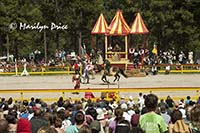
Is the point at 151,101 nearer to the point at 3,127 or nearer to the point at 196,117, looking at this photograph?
the point at 196,117

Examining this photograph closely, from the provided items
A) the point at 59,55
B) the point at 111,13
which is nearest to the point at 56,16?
the point at 59,55

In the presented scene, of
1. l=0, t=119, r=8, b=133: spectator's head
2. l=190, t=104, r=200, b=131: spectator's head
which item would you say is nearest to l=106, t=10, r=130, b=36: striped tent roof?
l=190, t=104, r=200, b=131: spectator's head

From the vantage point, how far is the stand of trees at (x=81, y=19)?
181 ft

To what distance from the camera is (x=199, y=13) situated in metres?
55.4

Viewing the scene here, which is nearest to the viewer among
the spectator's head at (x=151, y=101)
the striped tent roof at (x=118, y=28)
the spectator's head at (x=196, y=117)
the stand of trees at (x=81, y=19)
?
the spectator's head at (x=196, y=117)

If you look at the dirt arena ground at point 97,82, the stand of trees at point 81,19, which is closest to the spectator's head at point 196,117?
the dirt arena ground at point 97,82

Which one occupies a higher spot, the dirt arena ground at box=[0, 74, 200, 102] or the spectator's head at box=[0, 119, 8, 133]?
the spectator's head at box=[0, 119, 8, 133]

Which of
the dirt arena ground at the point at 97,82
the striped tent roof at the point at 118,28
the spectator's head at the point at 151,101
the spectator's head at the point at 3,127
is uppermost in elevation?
the striped tent roof at the point at 118,28

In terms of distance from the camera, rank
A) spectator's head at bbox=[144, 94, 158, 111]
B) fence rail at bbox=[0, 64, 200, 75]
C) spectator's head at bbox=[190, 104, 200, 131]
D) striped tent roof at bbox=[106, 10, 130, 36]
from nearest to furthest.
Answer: spectator's head at bbox=[190, 104, 200, 131], spectator's head at bbox=[144, 94, 158, 111], fence rail at bbox=[0, 64, 200, 75], striped tent roof at bbox=[106, 10, 130, 36]

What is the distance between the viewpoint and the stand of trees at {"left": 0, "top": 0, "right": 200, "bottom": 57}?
55219 mm

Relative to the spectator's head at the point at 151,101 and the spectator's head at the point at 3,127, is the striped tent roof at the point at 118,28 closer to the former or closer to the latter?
the spectator's head at the point at 151,101

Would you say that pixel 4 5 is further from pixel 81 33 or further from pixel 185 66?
pixel 185 66

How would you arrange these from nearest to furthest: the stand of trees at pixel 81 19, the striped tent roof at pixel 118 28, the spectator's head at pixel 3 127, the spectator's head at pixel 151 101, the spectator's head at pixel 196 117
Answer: the spectator's head at pixel 3 127
the spectator's head at pixel 196 117
the spectator's head at pixel 151 101
the striped tent roof at pixel 118 28
the stand of trees at pixel 81 19

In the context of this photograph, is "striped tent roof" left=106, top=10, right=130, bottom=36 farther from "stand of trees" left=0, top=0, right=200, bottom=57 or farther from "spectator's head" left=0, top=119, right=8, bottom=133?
"spectator's head" left=0, top=119, right=8, bottom=133
